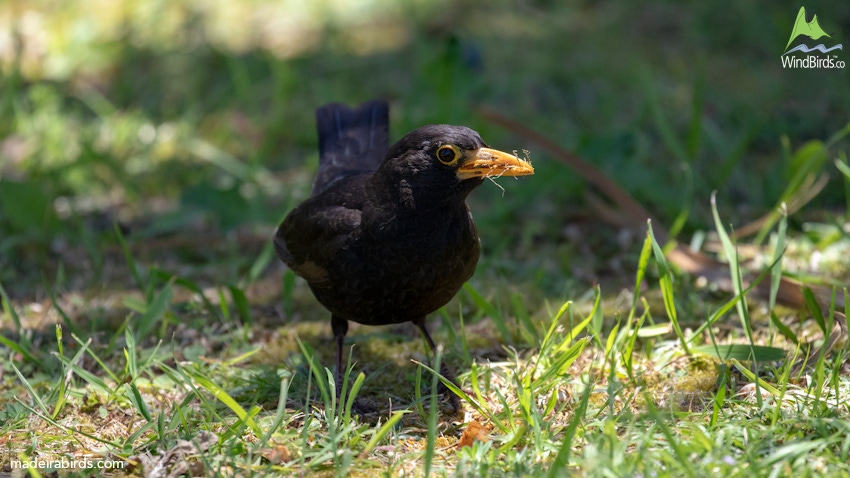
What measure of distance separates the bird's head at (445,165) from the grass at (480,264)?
1.85 feet

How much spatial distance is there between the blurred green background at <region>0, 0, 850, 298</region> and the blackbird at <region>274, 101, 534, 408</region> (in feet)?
3.91

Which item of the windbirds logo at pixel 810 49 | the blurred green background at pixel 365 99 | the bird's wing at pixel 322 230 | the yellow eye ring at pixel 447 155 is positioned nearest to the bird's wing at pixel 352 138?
the bird's wing at pixel 322 230

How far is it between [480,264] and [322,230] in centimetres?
138

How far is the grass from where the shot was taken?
9.98 ft

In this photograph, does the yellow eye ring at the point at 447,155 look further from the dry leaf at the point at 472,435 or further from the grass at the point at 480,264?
the dry leaf at the point at 472,435

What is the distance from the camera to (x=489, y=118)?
519 centimetres

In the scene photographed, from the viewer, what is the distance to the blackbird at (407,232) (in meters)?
3.38

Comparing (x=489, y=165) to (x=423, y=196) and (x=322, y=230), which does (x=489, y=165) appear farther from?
(x=322, y=230)

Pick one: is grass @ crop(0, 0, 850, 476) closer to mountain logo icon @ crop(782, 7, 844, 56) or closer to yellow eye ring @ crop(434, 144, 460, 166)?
mountain logo icon @ crop(782, 7, 844, 56)

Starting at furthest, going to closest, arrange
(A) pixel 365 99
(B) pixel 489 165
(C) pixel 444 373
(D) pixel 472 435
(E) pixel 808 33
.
Answer: (A) pixel 365 99 → (E) pixel 808 33 → (C) pixel 444 373 → (B) pixel 489 165 → (D) pixel 472 435

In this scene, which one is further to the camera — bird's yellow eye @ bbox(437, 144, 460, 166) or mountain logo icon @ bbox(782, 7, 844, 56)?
mountain logo icon @ bbox(782, 7, 844, 56)

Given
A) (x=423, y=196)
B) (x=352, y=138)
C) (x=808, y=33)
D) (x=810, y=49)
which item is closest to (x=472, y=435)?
(x=423, y=196)

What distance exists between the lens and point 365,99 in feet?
21.8

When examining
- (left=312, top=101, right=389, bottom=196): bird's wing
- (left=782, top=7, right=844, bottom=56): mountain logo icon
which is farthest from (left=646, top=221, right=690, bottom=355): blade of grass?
(left=782, top=7, right=844, bottom=56): mountain logo icon
